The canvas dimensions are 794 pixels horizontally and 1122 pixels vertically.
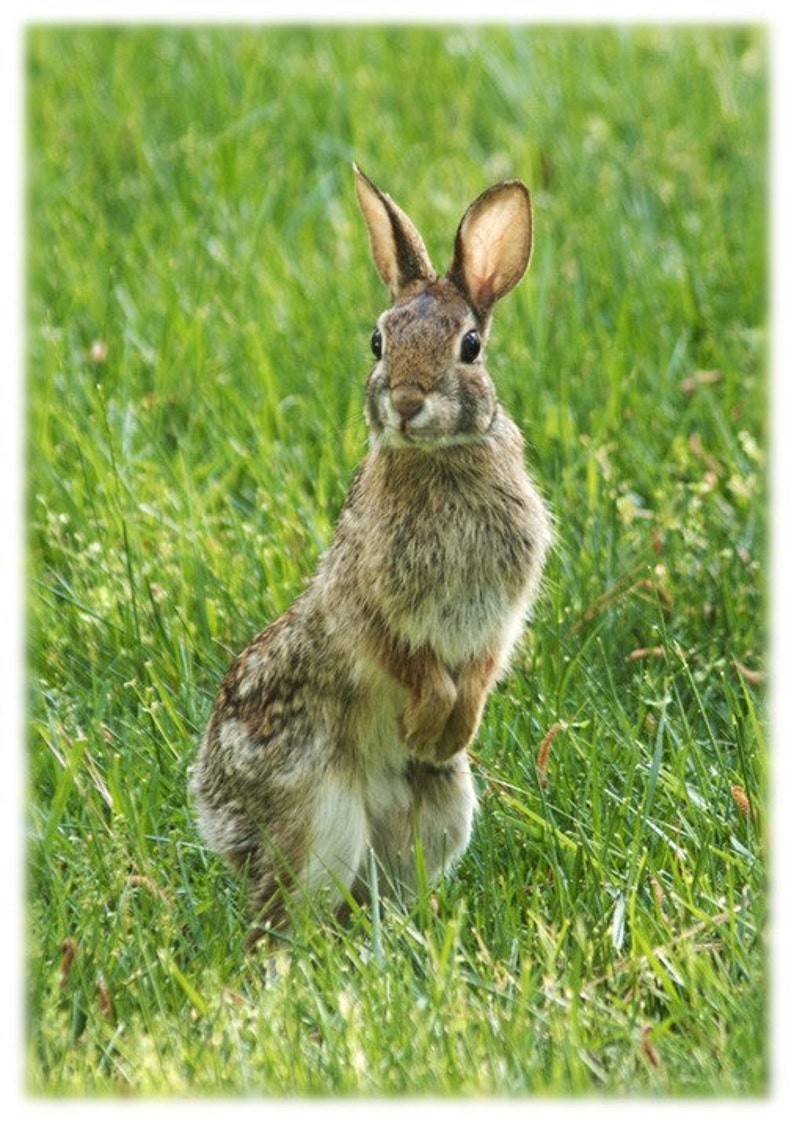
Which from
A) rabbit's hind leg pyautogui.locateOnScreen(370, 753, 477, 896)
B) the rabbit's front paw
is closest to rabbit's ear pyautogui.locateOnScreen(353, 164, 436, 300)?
the rabbit's front paw

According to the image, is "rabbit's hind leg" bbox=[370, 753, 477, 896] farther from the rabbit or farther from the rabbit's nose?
the rabbit's nose

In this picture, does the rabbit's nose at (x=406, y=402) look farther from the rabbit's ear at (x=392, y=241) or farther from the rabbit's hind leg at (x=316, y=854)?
the rabbit's hind leg at (x=316, y=854)

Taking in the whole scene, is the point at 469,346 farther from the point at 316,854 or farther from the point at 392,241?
the point at 316,854

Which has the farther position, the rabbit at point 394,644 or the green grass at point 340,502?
the rabbit at point 394,644

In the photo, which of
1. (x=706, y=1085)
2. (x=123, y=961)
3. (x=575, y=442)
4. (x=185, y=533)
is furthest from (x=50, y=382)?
(x=706, y=1085)

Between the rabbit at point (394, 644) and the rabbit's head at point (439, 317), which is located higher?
the rabbit's head at point (439, 317)

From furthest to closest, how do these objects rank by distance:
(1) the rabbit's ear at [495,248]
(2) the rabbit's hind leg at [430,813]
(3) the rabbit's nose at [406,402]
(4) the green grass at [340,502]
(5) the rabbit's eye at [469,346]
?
(2) the rabbit's hind leg at [430,813] < (1) the rabbit's ear at [495,248] < (5) the rabbit's eye at [469,346] < (3) the rabbit's nose at [406,402] < (4) the green grass at [340,502]

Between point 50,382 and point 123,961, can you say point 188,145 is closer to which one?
point 50,382

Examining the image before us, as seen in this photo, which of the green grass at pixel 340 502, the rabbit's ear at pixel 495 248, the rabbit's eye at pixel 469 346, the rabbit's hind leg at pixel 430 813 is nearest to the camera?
the green grass at pixel 340 502

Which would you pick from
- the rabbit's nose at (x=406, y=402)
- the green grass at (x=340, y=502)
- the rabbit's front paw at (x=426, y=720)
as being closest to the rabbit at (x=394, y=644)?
the rabbit's front paw at (x=426, y=720)

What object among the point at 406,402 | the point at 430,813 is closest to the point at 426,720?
the point at 430,813
